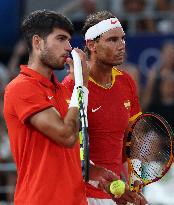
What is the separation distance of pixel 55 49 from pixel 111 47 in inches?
40.4

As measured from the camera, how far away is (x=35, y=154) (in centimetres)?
537

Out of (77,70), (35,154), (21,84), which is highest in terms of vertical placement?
(77,70)

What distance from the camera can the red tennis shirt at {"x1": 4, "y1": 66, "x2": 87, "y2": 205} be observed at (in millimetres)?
5367

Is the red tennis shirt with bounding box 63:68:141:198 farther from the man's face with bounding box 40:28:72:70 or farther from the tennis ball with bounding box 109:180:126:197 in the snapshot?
the man's face with bounding box 40:28:72:70

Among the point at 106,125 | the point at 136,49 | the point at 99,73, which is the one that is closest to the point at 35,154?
the point at 106,125

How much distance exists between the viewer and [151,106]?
10711 mm

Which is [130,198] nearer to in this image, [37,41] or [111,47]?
[111,47]

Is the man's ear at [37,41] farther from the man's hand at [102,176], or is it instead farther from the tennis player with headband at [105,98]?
the man's hand at [102,176]

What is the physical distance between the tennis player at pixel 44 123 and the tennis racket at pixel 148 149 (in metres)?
0.81

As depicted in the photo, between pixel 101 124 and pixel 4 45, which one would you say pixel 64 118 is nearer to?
pixel 101 124

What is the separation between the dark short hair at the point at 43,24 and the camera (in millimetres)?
5562

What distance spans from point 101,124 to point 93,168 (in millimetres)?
522

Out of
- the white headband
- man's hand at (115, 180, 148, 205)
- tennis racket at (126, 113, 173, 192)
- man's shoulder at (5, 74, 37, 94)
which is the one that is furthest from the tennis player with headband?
man's shoulder at (5, 74, 37, 94)

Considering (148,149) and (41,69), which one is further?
(148,149)
